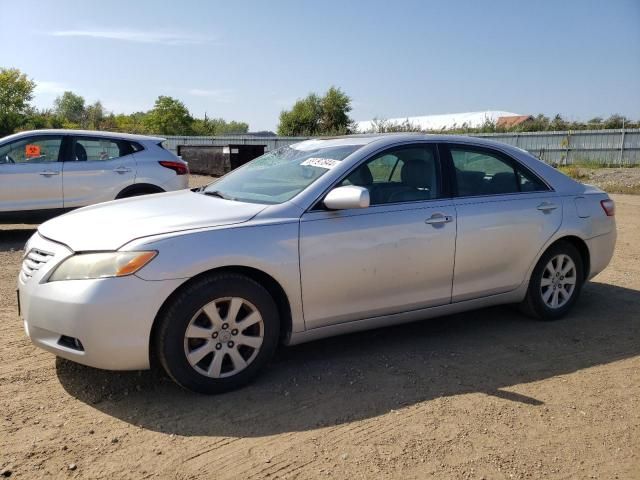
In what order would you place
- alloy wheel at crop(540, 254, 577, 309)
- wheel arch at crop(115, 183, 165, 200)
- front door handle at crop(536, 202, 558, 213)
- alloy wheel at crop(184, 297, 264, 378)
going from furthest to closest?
1. wheel arch at crop(115, 183, 165, 200)
2. alloy wheel at crop(540, 254, 577, 309)
3. front door handle at crop(536, 202, 558, 213)
4. alloy wheel at crop(184, 297, 264, 378)

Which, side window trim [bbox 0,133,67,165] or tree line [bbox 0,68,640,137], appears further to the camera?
tree line [bbox 0,68,640,137]

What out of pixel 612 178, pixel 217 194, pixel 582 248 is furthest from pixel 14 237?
pixel 612 178

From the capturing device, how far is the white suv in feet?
27.6

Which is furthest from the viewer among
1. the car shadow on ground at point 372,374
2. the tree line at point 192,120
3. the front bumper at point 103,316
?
the tree line at point 192,120

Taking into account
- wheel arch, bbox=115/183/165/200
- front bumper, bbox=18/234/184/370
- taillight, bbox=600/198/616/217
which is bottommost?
front bumper, bbox=18/234/184/370

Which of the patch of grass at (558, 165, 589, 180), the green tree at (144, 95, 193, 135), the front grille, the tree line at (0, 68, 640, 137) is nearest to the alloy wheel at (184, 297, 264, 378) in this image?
the front grille

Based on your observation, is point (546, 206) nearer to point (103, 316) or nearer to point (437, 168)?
point (437, 168)

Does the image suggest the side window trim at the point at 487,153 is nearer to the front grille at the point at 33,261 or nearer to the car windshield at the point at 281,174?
the car windshield at the point at 281,174

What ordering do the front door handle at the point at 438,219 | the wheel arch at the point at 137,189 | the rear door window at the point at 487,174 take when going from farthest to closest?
1. the wheel arch at the point at 137,189
2. the rear door window at the point at 487,174
3. the front door handle at the point at 438,219

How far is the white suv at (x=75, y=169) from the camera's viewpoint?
8.40 m

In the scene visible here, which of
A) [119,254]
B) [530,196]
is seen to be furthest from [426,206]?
[119,254]

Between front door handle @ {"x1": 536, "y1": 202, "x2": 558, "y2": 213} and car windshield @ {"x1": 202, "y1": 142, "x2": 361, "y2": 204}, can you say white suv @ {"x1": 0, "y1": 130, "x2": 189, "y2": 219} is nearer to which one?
car windshield @ {"x1": 202, "y1": 142, "x2": 361, "y2": 204}

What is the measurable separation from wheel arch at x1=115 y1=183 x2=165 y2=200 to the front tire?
234 inches

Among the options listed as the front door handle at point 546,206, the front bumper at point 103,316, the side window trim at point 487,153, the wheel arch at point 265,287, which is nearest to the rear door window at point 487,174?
the side window trim at point 487,153
